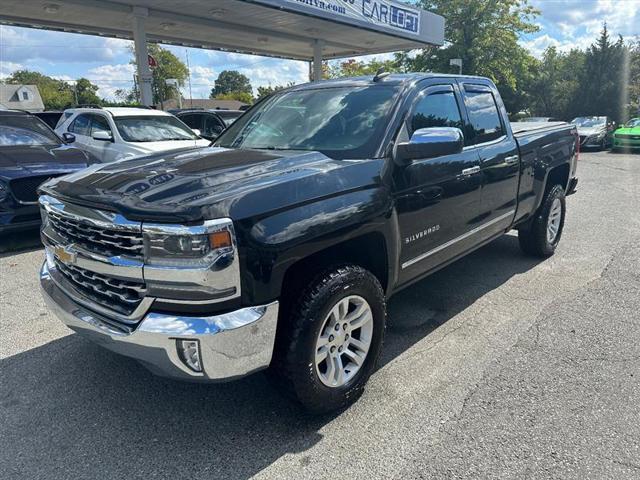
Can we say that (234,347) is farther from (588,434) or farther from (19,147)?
(19,147)

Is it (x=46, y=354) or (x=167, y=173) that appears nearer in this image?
(x=167, y=173)

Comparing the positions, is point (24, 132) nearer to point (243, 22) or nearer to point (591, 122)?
point (243, 22)

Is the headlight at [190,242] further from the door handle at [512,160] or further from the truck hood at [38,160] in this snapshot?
the truck hood at [38,160]

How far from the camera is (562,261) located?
5.53 m

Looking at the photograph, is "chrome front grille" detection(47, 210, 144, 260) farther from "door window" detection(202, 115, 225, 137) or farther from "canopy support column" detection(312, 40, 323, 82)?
"canopy support column" detection(312, 40, 323, 82)

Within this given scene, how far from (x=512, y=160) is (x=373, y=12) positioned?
49.4 ft

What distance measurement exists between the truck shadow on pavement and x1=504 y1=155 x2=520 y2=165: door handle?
194 cm

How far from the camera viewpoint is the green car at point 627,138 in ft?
62.2

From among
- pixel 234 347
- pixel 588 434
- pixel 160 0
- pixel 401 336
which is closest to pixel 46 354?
pixel 234 347

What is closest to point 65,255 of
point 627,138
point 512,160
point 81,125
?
point 512,160

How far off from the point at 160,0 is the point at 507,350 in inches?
576

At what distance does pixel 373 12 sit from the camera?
1761 cm

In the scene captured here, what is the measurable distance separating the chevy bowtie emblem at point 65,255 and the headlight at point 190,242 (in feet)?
2.21

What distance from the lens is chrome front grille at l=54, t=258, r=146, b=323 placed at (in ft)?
7.89
